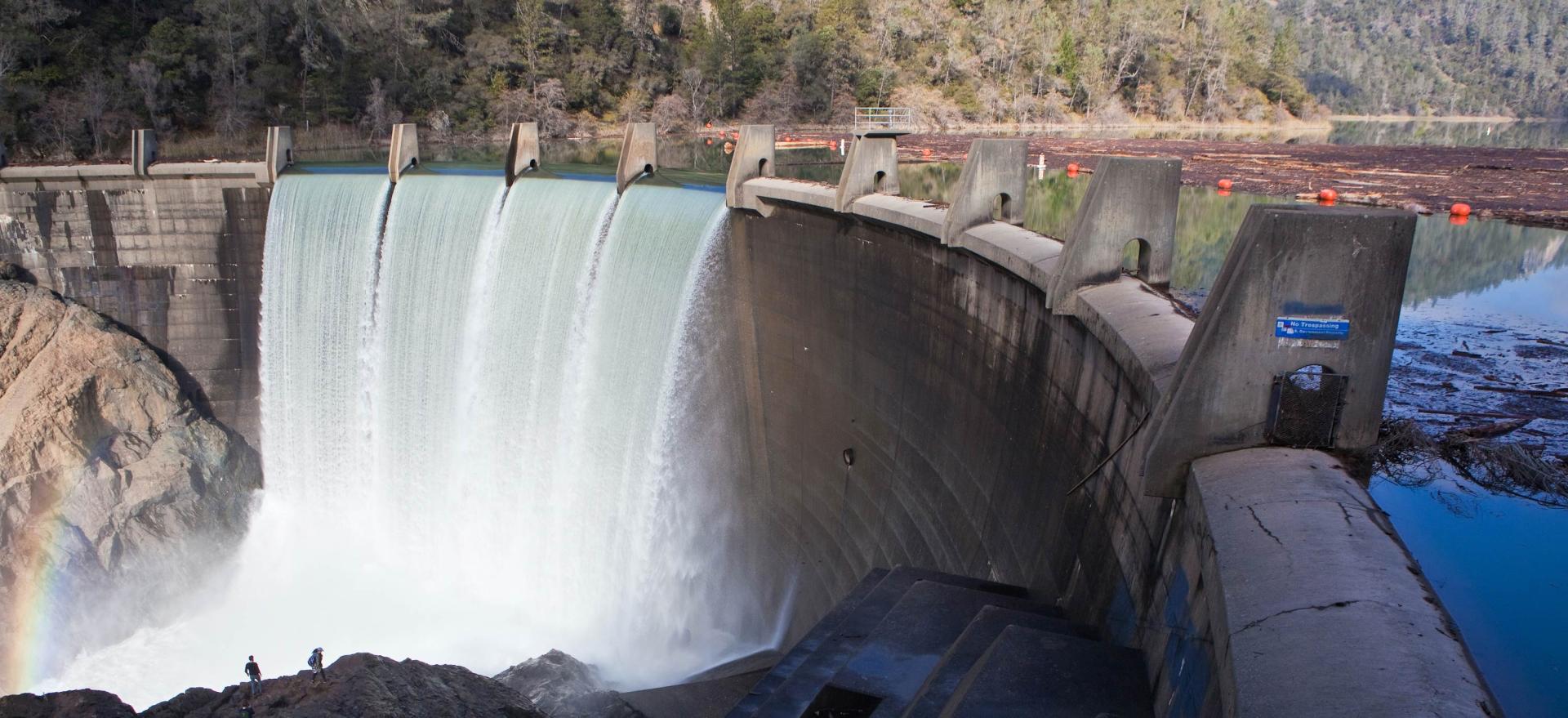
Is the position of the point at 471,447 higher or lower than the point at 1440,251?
lower

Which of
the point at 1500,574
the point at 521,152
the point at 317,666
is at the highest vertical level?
the point at 521,152

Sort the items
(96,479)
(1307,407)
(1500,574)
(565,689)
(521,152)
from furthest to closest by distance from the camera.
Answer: (96,479)
(521,152)
(565,689)
(1500,574)
(1307,407)

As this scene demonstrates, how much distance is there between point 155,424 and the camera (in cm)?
2080

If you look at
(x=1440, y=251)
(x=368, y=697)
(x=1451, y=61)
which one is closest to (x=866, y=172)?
(x=1440, y=251)

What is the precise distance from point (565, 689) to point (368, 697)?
308 cm

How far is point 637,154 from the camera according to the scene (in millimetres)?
16422

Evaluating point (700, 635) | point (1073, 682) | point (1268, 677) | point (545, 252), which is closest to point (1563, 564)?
point (1073, 682)

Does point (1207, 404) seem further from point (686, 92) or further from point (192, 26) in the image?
point (686, 92)

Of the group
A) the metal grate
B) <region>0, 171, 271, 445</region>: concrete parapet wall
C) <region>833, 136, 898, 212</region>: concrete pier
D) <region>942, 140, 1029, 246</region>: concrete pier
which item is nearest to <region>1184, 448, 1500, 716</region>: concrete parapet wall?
the metal grate

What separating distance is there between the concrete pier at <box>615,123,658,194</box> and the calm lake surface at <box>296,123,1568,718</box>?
1.26 meters

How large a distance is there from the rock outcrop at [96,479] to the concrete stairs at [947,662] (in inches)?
686

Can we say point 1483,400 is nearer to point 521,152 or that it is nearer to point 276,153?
point 521,152

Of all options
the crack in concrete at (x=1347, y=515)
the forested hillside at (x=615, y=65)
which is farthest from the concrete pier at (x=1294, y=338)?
the forested hillside at (x=615, y=65)

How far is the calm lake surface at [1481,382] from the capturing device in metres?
4.77
